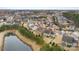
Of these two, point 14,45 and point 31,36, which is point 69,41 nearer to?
point 31,36

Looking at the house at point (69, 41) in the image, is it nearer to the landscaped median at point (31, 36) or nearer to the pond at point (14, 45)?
the landscaped median at point (31, 36)

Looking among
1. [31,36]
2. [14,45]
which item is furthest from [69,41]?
[14,45]

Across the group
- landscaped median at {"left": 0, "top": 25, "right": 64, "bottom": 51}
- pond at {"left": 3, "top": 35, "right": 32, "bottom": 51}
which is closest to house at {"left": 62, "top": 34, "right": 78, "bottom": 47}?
landscaped median at {"left": 0, "top": 25, "right": 64, "bottom": 51}

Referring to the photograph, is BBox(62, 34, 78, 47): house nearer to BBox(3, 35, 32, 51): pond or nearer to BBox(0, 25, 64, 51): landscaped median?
BBox(0, 25, 64, 51): landscaped median

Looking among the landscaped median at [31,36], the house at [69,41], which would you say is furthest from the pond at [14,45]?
the house at [69,41]
